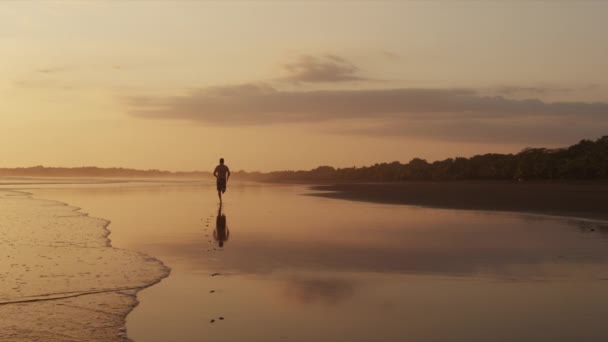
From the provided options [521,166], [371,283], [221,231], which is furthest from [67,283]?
[521,166]

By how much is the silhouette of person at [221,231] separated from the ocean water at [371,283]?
78 millimetres

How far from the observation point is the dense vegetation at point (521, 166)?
4584cm

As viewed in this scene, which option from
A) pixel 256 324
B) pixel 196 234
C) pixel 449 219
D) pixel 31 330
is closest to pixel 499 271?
pixel 256 324

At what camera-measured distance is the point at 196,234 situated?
Answer: 53.9 feet

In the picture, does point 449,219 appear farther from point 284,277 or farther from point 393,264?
point 284,277

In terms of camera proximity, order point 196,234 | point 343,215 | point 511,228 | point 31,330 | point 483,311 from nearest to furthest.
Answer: point 31,330, point 483,311, point 196,234, point 511,228, point 343,215

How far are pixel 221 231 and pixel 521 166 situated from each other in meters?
43.9

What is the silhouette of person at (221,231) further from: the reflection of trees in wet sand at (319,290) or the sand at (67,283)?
the reflection of trees in wet sand at (319,290)

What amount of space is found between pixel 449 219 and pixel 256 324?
51.1ft

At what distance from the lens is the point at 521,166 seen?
54219mm

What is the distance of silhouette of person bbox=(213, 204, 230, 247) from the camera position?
50.0ft

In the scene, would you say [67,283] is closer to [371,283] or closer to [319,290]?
[319,290]

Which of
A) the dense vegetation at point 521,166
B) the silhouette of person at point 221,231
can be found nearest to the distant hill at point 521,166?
the dense vegetation at point 521,166

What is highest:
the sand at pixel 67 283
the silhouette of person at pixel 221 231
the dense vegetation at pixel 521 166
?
the dense vegetation at pixel 521 166
